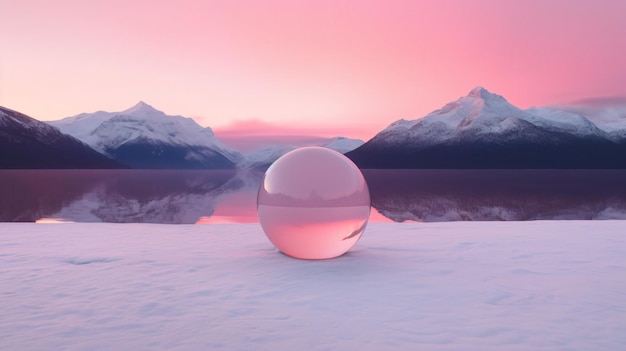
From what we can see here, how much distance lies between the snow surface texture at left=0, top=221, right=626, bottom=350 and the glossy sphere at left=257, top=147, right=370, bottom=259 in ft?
1.28

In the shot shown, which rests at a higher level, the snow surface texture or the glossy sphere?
the glossy sphere

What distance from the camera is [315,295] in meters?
6.98

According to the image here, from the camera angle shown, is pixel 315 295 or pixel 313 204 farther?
pixel 313 204

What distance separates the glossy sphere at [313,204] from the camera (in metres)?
8.85

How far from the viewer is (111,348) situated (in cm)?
509

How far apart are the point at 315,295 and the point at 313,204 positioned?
217cm

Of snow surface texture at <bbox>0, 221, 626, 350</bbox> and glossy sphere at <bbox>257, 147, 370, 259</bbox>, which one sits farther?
glossy sphere at <bbox>257, 147, 370, 259</bbox>

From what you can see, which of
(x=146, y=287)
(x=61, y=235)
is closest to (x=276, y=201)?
(x=146, y=287)

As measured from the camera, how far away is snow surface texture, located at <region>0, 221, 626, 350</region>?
17.6 ft

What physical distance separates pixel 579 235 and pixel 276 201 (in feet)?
27.0

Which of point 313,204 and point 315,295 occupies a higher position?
point 313,204

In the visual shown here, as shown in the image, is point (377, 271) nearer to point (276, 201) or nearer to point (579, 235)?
point (276, 201)

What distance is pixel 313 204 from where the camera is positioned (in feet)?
28.9

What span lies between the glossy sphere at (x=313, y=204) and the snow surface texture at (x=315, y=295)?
39 centimetres
